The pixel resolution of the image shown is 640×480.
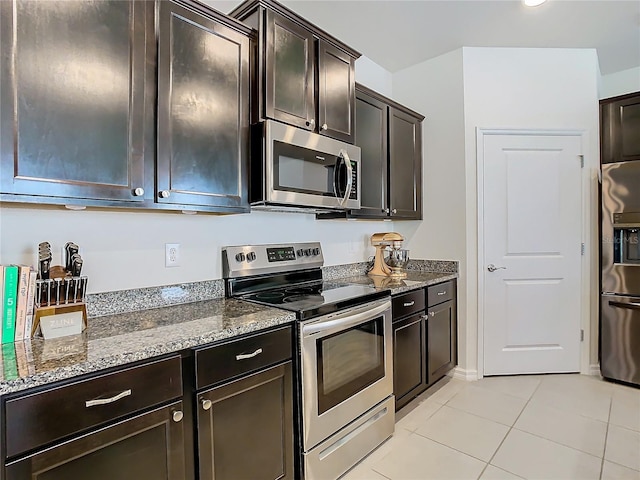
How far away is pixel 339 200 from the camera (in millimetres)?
2178

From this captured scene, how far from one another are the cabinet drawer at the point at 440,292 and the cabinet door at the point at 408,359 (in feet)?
0.65

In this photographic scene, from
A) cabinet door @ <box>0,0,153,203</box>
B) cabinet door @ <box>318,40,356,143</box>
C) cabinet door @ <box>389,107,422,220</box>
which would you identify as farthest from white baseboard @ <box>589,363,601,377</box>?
cabinet door @ <box>0,0,153,203</box>

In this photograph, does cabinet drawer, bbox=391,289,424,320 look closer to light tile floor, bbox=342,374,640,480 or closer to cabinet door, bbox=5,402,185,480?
light tile floor, bbox=342,374,640,480

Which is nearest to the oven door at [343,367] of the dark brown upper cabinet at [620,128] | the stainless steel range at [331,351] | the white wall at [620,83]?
the stainless steel range at [331,351]

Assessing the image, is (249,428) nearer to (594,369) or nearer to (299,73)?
(299,73)

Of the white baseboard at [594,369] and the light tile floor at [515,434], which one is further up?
the white baseboard at [594,369]

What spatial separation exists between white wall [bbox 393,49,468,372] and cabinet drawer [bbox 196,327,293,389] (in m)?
2.02

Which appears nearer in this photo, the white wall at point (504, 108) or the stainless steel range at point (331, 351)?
the stainless steel range at point (331, 351)

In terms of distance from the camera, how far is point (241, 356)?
141cm

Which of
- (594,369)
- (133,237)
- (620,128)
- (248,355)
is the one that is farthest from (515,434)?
(620,128)

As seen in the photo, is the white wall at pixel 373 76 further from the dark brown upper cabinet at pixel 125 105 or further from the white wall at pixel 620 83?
the white wall at pixel 620 83

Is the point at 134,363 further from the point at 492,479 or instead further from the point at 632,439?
the point at 632,439

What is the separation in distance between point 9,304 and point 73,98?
2.42 feet

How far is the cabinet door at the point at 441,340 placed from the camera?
8.73 feet
